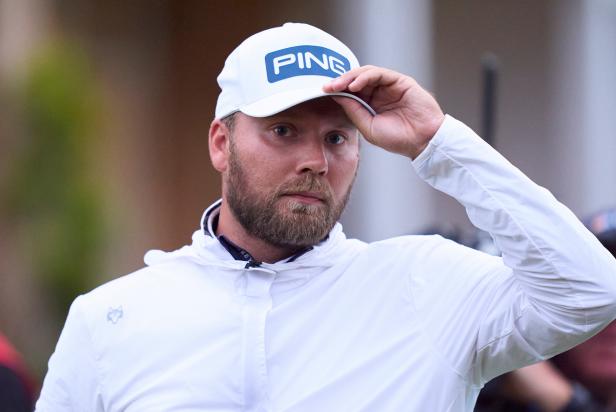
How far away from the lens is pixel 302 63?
110 inches

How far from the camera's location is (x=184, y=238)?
41.8ft

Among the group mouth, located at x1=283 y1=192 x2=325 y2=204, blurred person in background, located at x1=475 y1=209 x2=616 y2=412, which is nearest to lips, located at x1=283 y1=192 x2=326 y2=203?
mouth, located at x1=283 y1=192 x2=325 y2=204

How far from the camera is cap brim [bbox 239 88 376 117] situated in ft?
8.86

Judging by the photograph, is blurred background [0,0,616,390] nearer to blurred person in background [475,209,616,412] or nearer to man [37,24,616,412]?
blurred person in background [475,209,616,412]

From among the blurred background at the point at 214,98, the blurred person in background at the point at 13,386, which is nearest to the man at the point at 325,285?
the blurred person in background at the point at 13,386

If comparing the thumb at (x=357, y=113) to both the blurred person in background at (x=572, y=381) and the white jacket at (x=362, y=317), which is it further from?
the blurred person in background at (x=572, y=381)

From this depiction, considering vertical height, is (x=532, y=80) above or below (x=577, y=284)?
below

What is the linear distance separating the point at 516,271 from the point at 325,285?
0.48 m

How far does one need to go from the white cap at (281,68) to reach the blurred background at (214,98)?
615 cm

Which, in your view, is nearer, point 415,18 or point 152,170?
point 415,18

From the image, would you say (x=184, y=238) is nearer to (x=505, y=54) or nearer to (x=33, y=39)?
(x=33, y=39)

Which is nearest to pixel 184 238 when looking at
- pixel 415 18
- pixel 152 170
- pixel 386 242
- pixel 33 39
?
pixel 152 170

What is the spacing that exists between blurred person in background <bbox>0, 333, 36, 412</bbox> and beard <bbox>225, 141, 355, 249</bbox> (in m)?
1.04

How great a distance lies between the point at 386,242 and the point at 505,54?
7.45 meters
